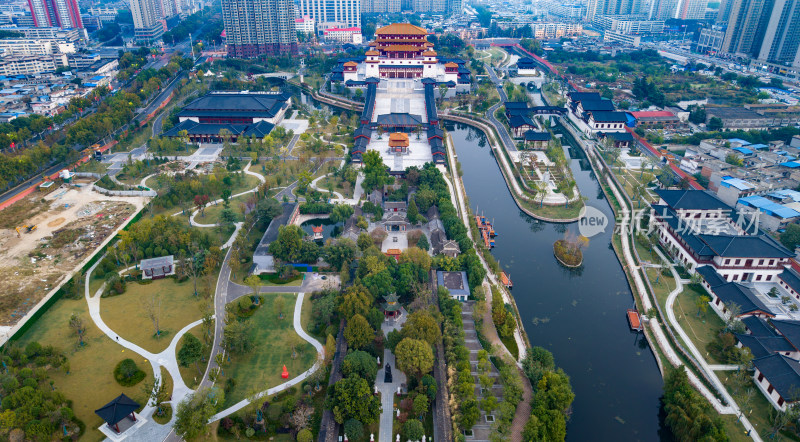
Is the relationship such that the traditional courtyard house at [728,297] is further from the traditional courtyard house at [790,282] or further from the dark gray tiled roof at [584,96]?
the dark gray tiled roof at [584,96]

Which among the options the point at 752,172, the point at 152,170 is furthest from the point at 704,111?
the point at 152,170

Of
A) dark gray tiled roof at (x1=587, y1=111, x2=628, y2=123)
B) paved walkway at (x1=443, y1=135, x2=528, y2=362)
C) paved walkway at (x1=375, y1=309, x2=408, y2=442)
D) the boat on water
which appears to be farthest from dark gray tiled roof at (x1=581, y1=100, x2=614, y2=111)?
paved walkway at (x1=375, y1=309, x2=408, y2=442)

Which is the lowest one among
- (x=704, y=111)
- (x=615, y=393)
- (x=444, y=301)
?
(x=615, y=393)

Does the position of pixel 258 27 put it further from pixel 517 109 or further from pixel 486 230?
pixel 486 230

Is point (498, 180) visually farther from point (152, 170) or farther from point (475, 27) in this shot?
point (475, 27)

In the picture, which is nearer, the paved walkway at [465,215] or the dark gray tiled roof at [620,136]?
the paved walkway at [465,215]

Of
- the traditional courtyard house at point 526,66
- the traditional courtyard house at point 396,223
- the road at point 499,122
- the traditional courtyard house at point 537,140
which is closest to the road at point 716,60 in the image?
the traditional courtyard house at point 526,66
